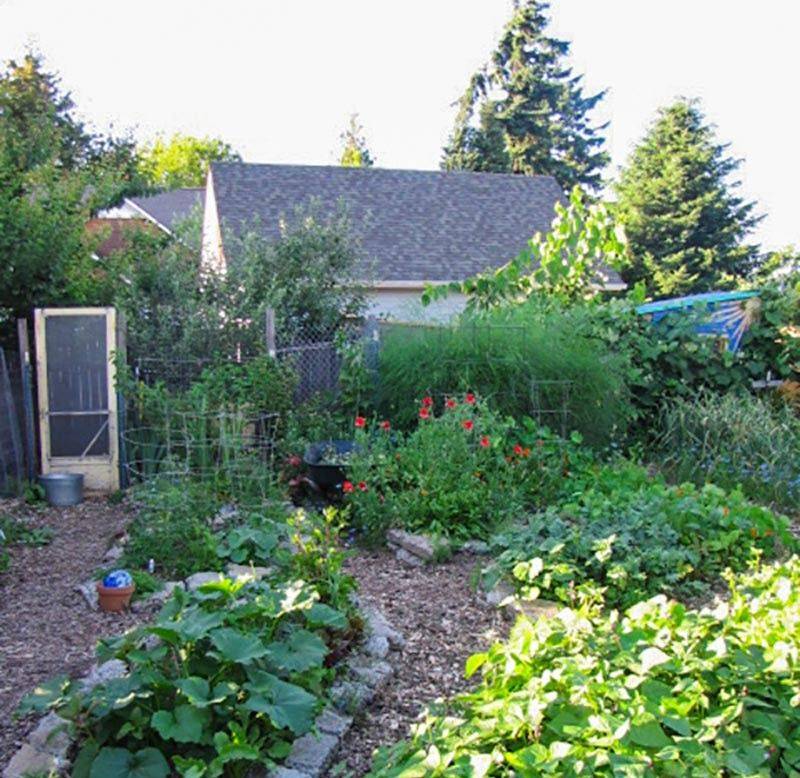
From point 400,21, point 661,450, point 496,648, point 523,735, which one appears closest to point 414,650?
point 496,648

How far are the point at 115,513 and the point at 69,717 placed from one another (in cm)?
409

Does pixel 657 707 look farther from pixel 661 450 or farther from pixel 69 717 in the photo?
pixel 661 450

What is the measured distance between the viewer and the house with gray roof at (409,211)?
595 inches

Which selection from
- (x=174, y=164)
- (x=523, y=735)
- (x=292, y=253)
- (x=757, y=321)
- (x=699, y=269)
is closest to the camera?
(x=523, y=735)

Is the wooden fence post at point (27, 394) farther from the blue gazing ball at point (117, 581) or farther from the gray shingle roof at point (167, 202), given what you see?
the gray shingle roof at point (167, 202)

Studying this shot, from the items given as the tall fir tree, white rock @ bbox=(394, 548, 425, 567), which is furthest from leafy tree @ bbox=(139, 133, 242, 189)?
white rock @ bbox=(394, 548, 425, 567)

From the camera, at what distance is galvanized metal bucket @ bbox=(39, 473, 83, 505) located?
Result: 21.7 ft

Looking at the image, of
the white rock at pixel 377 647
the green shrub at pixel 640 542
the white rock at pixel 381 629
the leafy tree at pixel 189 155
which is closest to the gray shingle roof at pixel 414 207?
the green shrub at pixel 640 542

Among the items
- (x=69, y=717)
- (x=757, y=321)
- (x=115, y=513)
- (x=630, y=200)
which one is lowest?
(x=115, y=513)

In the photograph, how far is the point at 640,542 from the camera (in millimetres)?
4324

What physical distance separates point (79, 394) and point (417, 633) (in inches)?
180

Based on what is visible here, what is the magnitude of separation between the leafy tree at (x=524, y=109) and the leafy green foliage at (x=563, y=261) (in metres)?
16.5

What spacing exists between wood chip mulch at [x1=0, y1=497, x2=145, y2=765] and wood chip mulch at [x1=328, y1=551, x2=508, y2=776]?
1.15 m

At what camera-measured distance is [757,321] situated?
29.3 feet
